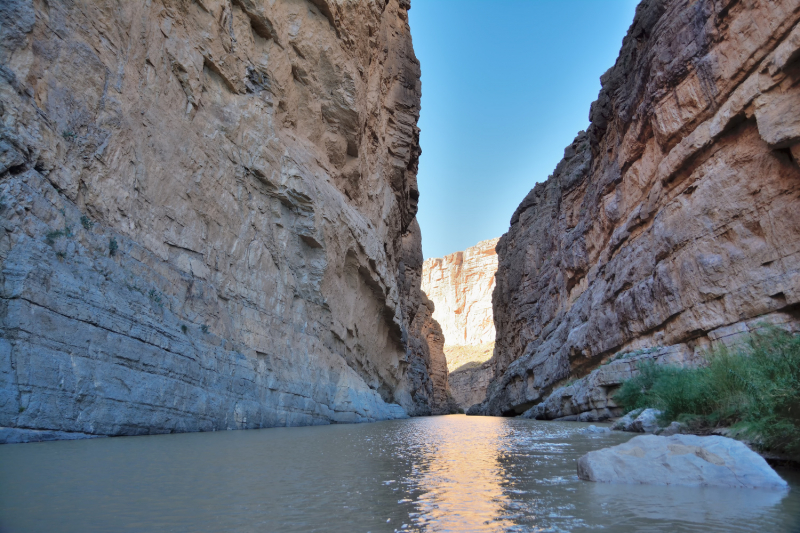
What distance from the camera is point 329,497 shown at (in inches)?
167

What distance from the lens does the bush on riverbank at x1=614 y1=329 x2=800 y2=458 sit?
5.46m

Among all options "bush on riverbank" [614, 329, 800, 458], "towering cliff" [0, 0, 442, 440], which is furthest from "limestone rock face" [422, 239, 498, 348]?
"bush on riverbank" [614, 329, 800, 458]

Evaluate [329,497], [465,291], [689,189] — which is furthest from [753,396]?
[465,291]

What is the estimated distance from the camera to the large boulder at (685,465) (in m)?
4.49

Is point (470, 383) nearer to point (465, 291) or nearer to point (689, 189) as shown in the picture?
point (689, 189)

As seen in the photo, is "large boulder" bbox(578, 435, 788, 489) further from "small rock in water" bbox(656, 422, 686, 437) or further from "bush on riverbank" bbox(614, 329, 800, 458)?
"small rock in water" bbox(656, 422, 686, 437)

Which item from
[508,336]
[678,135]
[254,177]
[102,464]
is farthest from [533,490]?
[508,336]

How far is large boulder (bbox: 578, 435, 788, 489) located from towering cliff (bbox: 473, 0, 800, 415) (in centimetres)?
1009

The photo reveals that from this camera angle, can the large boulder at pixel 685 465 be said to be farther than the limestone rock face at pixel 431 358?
No

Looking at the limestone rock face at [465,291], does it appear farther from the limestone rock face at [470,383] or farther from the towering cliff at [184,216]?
the towering cliff at [184,216]

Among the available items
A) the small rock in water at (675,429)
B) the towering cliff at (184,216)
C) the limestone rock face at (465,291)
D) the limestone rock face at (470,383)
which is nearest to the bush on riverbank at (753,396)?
the small rock in water at (675,429)

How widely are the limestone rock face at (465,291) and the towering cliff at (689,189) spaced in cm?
9826

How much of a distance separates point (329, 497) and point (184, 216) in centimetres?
1032

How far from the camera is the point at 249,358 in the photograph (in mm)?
13367
